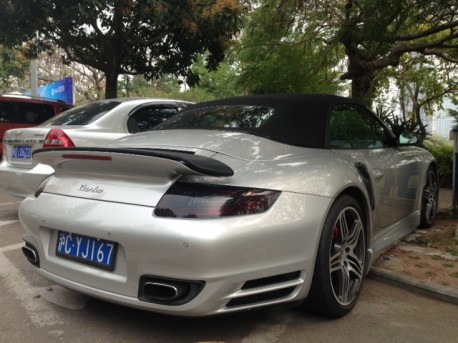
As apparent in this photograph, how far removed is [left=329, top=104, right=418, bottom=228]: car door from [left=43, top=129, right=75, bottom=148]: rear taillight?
115 inches

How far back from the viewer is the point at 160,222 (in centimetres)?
251

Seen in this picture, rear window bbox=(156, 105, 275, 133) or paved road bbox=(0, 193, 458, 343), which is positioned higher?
rear window bbox=(156, 105, 275, 133)

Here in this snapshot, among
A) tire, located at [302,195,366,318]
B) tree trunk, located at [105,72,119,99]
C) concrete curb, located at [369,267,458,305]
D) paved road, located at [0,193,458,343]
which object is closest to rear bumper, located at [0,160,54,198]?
paved road, located at [0,193,458,343]

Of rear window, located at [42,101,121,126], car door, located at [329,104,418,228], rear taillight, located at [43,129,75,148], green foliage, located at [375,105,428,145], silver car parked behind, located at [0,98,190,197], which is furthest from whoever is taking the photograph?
green foliage, located at [375,105,428,145]

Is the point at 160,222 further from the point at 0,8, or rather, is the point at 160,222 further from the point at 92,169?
the point at 0,8

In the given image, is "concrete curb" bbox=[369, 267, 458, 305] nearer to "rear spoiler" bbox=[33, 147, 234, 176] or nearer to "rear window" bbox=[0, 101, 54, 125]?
"rear spoiler" bbox=[33, 147, 234, 176]

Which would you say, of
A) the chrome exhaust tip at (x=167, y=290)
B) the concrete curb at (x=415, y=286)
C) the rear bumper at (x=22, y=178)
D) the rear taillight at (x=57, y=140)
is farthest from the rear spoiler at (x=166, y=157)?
the rear bumper at (x=22, y=178)

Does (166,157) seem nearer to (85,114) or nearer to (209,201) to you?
(209,201)

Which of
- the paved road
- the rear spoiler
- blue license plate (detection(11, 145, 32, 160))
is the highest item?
the rear spoiler

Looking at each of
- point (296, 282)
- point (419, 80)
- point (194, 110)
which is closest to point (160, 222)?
point (296, 282)

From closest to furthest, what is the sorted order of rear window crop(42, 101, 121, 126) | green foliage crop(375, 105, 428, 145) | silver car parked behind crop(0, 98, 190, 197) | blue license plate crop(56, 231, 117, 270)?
blue license plate crop(56, 231, 117, 270), silver car parked behind crop(0, 98, 190, 197), rear window crop(42, 101, 121, 126), green foliage crop(375, 105, 428, 145)

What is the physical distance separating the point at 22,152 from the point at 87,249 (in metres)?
3.35

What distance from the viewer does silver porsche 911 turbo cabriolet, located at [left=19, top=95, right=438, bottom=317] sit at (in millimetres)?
2508

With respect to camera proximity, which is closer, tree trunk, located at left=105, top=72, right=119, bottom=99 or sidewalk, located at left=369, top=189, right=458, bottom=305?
sidewalk, located at left=369, top=189, right=458, bottom=305
